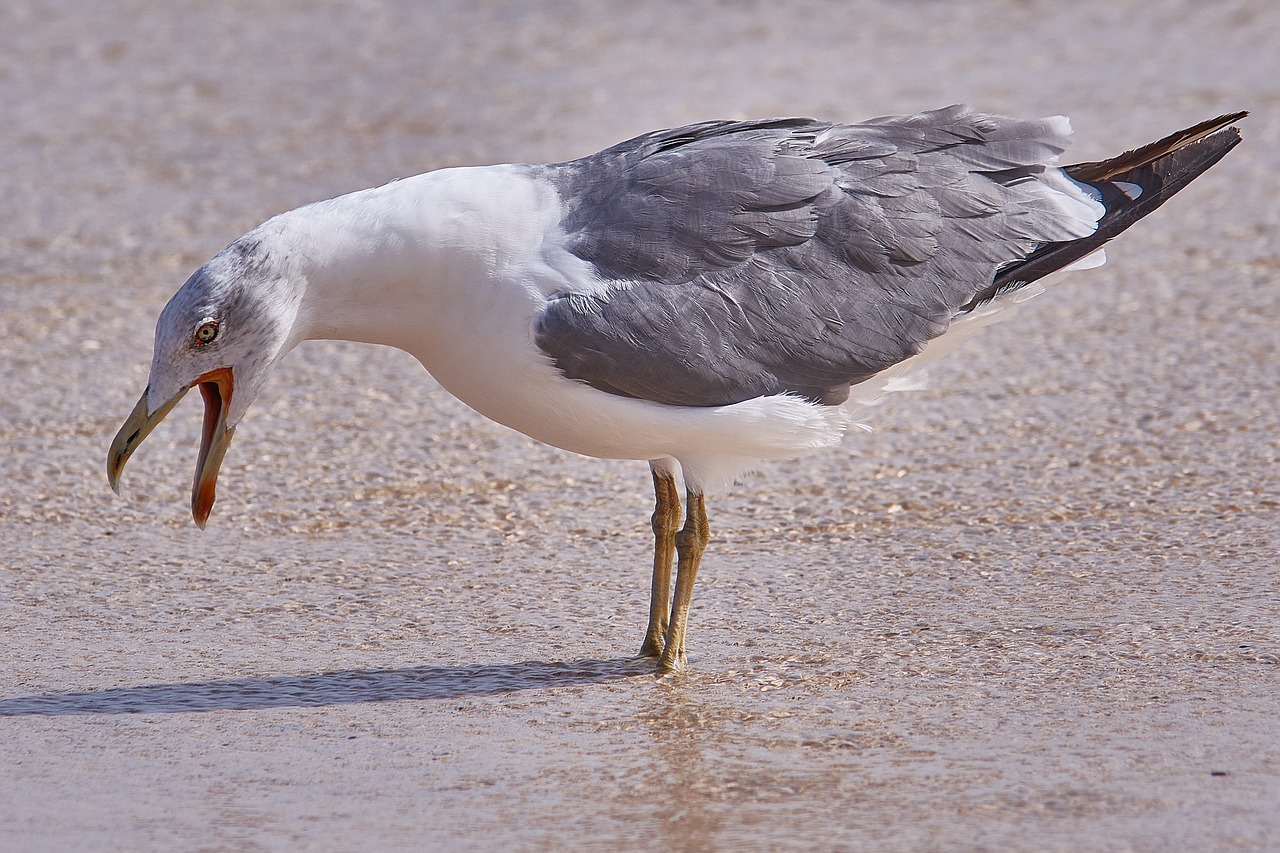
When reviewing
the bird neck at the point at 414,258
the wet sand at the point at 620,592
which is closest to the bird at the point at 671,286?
the bird neck at the point at 414,258

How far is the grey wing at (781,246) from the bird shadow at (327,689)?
0.70 meters

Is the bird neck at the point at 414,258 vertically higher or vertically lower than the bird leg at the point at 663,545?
higher

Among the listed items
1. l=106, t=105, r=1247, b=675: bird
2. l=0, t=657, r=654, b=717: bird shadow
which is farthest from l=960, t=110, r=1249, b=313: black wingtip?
l=0, t=657, r=654, b=717: bird shadow

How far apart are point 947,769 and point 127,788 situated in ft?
5.27

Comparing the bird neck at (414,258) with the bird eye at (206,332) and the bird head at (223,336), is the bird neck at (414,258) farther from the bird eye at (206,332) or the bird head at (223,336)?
the bird eye at (206,332)

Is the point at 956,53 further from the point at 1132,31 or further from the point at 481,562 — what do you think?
the point at 481,562

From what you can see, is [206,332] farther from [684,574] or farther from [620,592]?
[620,592]

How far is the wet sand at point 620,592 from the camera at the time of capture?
10.5ft

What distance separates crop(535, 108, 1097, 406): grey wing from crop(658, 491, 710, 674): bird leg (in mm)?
397

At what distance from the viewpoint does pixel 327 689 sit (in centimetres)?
381

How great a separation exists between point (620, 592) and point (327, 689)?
0.89 m

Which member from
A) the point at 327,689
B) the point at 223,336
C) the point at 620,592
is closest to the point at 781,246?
the point at 620,592

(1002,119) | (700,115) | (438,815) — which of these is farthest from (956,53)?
(438,815)

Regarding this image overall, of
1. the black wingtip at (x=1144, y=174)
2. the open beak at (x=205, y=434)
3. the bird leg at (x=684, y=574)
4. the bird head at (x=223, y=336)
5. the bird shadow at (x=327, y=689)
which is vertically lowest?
the bird shadow at (x=327, y=689)
